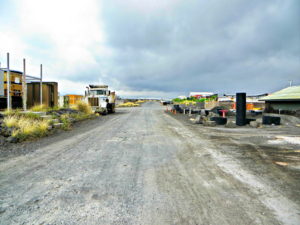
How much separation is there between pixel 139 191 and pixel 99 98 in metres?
18.5

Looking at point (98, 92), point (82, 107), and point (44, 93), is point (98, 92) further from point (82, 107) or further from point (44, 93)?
point (44, 93)

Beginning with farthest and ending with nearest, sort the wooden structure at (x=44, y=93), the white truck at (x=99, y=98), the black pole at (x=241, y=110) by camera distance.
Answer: the white truck at (x=99, y=98)
the wooden structure at (x=44, y=93)
the black pole at (x=241, y=110)

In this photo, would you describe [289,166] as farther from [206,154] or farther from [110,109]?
[110,109]

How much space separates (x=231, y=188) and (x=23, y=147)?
6361 mm

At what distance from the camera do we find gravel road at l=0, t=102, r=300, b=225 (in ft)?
7.02

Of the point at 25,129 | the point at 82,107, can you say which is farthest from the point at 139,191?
the point at 82,107

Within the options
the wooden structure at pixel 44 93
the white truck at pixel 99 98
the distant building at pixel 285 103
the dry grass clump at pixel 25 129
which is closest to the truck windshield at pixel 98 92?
the white truck at pixel 99 98

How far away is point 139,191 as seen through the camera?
2.78 metres

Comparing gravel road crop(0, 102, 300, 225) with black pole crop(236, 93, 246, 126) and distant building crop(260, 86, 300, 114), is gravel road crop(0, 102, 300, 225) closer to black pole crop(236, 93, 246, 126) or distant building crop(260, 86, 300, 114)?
black pole crop(236, 93, 246, 126)

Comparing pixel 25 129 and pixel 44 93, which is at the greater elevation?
pixel 44 93

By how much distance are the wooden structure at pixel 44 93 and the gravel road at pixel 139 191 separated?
11481mm

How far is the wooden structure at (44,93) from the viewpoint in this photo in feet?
45.6

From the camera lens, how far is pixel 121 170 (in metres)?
3.67

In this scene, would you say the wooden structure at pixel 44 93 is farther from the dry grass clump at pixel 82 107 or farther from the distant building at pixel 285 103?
the distant building at pixel 285 103
